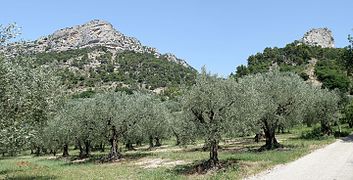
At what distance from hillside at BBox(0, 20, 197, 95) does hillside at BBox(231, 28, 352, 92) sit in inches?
905

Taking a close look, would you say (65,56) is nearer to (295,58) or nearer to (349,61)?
(295,58)

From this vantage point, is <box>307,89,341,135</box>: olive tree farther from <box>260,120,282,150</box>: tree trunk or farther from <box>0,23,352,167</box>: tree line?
<box>260,120,282,150</box>: tree trunk

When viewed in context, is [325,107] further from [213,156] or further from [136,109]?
[213,156]

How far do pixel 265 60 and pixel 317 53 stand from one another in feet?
60.8

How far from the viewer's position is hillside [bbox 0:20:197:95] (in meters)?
127

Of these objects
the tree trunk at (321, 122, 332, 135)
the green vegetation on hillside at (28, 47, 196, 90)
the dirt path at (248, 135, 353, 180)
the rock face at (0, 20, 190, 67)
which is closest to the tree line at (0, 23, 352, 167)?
the dirt path at (248, 135, 353, 180)

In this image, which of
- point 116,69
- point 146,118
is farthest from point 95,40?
point 146,118

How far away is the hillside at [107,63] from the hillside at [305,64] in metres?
23.0

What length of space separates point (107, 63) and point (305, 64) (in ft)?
230

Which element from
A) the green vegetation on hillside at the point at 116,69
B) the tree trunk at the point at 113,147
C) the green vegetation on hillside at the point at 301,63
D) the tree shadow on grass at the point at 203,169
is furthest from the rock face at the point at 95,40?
the tree shadow on grass at the point at 203,169

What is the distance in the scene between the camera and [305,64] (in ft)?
427

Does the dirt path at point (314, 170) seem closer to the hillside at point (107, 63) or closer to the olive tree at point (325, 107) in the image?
the olive tree at point (325, 107)

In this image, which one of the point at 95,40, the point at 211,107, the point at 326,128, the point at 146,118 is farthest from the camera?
the point at 95,40

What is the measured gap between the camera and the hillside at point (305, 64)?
113 metres
